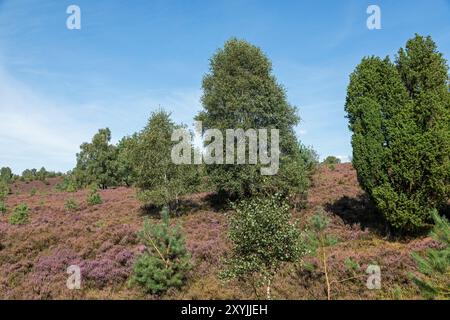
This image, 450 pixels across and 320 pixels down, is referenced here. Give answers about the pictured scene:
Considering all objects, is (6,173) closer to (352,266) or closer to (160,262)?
(160,262)

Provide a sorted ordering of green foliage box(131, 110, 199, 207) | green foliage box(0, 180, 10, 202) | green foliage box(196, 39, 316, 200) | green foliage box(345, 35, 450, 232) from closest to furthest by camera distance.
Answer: green foliage box(345, 35, 450, 232)
green foliage box(196, 39, 316, 200)
green foliage box(131, 110, 199, 207)
green foliage box(0, 180, 10, 202)

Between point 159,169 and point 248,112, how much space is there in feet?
28.2

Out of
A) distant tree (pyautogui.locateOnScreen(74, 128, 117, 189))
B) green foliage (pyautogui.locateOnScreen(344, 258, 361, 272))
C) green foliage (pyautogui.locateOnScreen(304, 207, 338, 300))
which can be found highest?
distant tree (pyautogui.locateOnScreen(74, 128, 117, 189))

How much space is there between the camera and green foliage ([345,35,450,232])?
68.3 ft

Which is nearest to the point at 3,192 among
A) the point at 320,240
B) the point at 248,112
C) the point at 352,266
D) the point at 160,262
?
the point at 248,112

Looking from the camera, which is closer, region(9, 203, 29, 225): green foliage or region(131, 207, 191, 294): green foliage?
region(131, 207, 191, 294): green foliage

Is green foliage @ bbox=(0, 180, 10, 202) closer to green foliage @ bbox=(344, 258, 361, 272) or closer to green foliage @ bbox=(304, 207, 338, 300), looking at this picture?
green foliage @ bbox=(304, 207, 338, 300)

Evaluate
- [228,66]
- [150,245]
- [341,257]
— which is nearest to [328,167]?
[228,66]

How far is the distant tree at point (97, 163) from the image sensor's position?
218 ft

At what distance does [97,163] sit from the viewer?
66750 millimetres

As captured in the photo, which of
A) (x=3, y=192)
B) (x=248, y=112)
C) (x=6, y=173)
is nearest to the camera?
(x=248, y=112)

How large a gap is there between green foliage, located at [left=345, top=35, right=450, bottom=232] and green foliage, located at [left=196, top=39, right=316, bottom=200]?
7697 millimetres

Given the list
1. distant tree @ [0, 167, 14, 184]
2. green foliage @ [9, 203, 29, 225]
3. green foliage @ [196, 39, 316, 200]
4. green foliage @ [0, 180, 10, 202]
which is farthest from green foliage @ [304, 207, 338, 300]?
distant tree @ [0, 167, 14, 184]

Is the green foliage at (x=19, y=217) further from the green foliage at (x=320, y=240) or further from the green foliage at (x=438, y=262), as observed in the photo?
the green foliage at (x=438, y=262)
